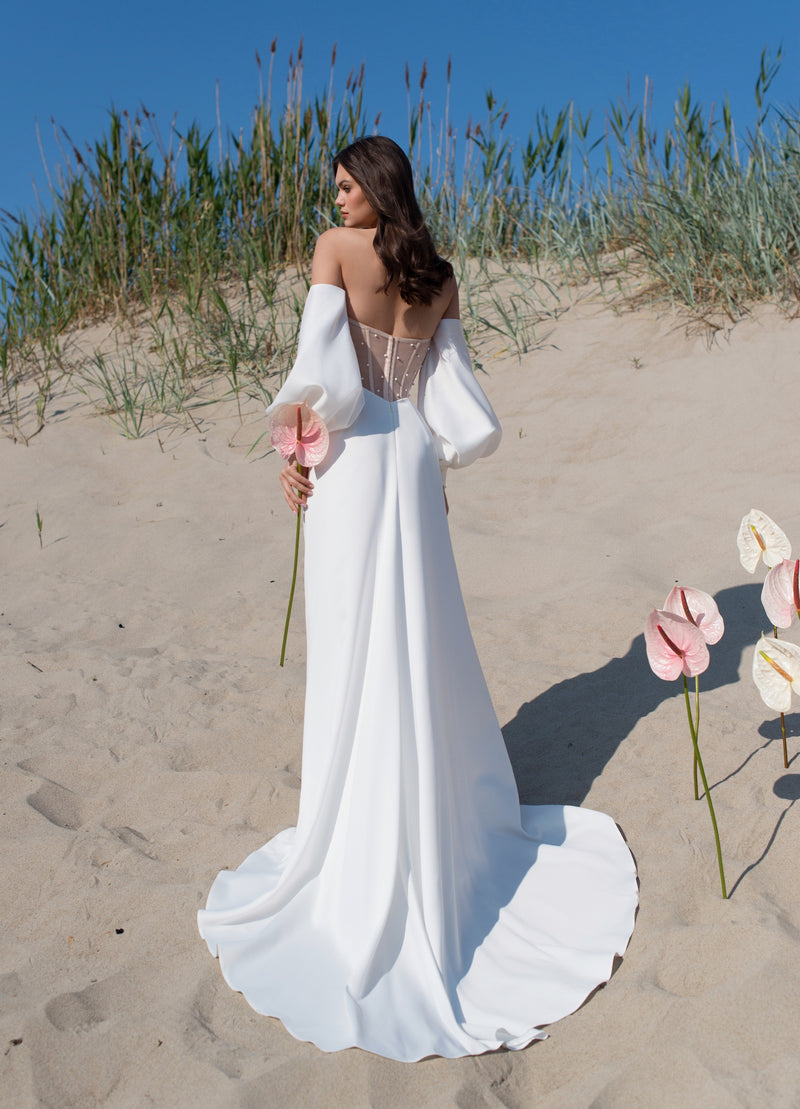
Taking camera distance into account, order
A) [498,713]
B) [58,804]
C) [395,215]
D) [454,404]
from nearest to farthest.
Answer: [395,215]
[454,404]
[58,804]
[498,713]

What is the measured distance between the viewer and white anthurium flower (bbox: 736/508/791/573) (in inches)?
93.0

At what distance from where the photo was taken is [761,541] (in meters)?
2.39

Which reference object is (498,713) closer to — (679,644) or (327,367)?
(679,644)

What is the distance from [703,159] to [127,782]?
5449 millimetres

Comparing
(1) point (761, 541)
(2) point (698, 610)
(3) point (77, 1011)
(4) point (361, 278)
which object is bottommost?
(3) point (77, 1011)

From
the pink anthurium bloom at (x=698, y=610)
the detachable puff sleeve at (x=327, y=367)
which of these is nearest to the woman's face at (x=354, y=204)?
the detachable puff sleeve at (x=327, y=367)

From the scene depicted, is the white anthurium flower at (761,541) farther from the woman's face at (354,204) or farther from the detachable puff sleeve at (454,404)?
the woman's face at (354,204)

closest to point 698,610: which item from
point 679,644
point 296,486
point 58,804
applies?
point 679,644

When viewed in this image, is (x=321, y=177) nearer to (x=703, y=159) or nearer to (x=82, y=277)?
(x=82, y=277)

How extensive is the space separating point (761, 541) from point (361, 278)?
4.17 ft

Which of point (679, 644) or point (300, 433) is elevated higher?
point (300, 433)

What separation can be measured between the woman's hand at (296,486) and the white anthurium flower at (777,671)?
1.14 m

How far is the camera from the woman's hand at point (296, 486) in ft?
7.22

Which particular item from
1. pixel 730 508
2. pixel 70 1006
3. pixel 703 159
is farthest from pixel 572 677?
pixel 703 159
